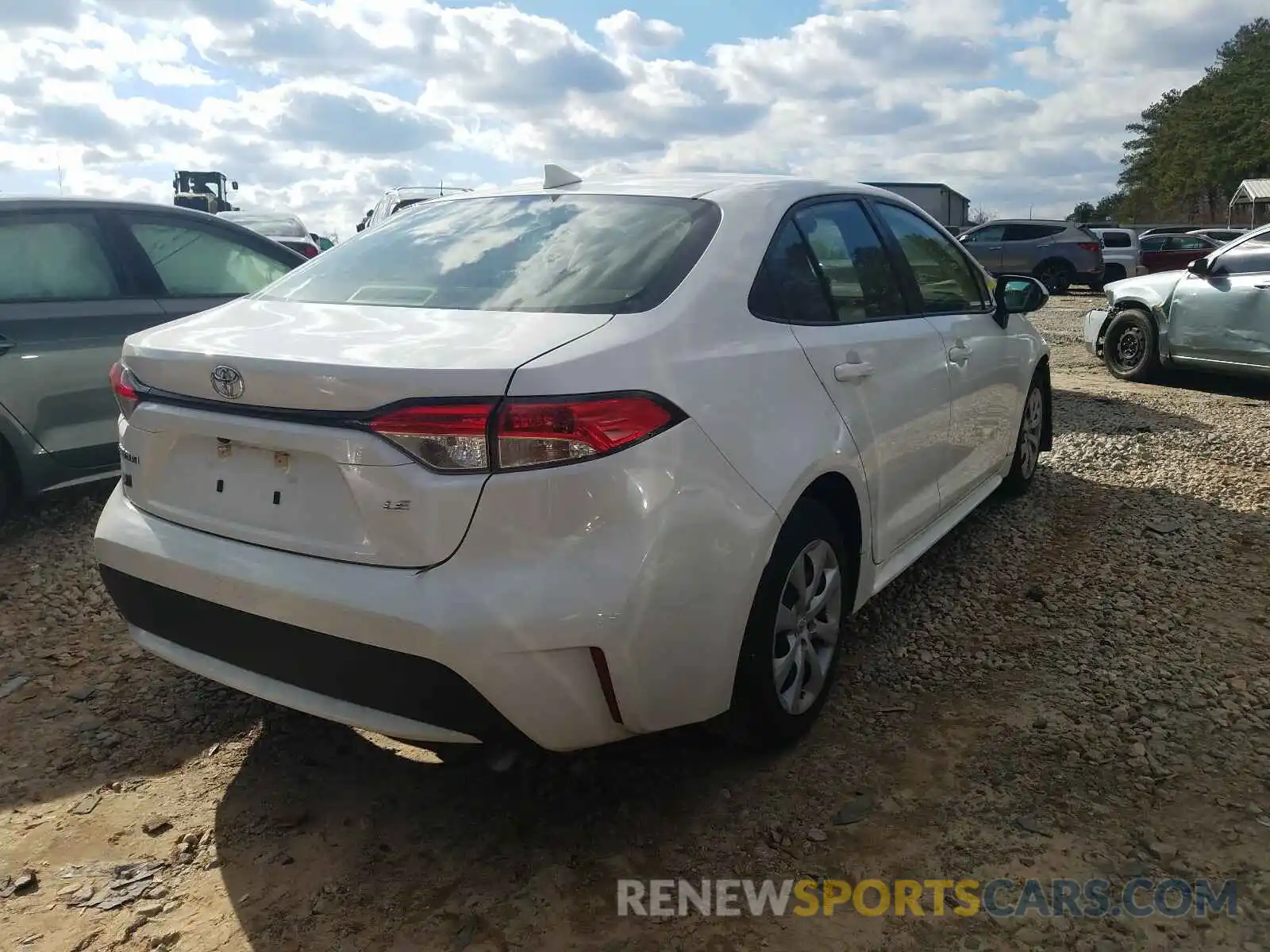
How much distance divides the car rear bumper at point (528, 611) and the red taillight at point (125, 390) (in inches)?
15.3

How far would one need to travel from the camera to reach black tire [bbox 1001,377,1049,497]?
4891 mm

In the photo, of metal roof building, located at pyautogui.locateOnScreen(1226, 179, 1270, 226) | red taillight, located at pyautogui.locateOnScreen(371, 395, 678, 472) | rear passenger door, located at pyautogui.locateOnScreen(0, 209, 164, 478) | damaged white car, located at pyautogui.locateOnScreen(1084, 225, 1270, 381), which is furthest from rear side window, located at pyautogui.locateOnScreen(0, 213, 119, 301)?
metal roof building, located at pyautogui.locateOnScreen(1226, 179, 1270, 226)

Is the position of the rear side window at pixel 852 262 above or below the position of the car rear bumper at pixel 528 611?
above

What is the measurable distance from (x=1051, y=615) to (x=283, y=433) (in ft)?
9.50

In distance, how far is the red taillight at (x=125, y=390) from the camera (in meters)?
2.47

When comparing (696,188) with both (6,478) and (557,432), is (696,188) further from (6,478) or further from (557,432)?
(6,478)

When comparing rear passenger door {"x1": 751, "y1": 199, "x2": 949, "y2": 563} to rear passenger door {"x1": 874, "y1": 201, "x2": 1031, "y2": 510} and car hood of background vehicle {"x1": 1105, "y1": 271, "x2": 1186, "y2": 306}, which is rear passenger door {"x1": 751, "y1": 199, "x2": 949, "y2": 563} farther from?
car hood of background vehicle {"x1": 1105, "y1": 271, "x2": 1186, "y2": 306}

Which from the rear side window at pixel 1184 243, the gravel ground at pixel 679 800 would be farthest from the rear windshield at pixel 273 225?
the rear side window at pixel 1184 243

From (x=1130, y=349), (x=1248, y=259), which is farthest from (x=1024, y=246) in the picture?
(x=1248, y=259)

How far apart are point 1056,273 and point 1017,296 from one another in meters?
17.8

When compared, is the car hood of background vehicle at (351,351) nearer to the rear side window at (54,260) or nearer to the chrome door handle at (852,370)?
the chrome door handle at (852,370)

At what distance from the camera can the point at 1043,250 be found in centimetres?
2045

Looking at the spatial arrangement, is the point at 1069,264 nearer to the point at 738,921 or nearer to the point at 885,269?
the point at 885,269

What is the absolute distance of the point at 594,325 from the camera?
2.22m
